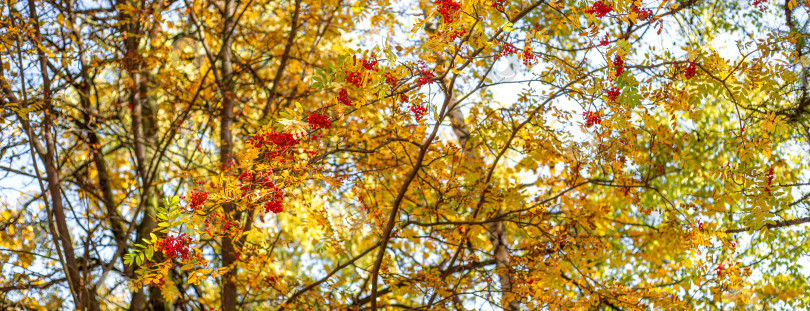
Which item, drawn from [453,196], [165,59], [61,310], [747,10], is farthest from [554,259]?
[61,310]

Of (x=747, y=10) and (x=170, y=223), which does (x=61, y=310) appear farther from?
(x=747, y=10)

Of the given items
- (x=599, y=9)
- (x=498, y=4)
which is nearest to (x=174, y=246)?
(x=498, y=4)

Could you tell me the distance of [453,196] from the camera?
12.5 ft

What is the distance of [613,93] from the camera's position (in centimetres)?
335

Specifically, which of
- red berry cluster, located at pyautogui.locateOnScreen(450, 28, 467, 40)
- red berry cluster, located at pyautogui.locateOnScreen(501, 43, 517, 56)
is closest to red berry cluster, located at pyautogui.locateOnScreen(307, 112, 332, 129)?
red berry cluster, located at pyautogui.locateOnScreen(450, 28, 467, 40)

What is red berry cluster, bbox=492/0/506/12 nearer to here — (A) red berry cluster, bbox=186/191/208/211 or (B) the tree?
(B) the tree

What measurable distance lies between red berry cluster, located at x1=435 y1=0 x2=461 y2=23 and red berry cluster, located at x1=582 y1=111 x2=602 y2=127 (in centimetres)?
122

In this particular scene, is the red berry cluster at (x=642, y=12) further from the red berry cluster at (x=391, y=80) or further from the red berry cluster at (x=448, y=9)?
the red berry cluster at (x=391, y=80)

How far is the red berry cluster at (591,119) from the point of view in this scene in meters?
3.49

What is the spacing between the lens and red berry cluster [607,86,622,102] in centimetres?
335

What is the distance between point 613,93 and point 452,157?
4.10ft

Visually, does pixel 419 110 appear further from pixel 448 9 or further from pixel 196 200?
pixel 196 200

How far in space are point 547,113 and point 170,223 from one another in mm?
2623

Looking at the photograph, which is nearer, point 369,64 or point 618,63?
point 369,64
